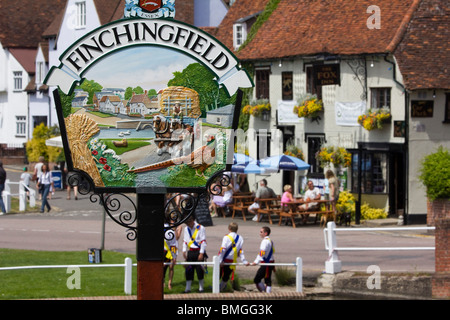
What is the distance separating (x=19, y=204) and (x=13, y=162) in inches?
870

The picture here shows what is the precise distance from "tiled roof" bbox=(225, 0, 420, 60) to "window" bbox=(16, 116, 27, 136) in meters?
25.0

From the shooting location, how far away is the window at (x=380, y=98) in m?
30.9

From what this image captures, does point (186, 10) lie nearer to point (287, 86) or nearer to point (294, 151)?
point (287, 86)

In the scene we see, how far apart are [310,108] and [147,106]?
23.8 m

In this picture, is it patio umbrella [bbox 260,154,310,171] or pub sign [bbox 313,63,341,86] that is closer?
patio umbrella [bbox 260,154,310,171]

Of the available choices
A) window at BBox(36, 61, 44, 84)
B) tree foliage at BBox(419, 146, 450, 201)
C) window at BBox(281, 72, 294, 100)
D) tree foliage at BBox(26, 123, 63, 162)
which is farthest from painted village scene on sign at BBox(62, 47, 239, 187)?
window at BBox(36, 61, 44, 84)

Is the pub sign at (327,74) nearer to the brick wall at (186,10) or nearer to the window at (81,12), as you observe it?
the brick wall at (186,10)

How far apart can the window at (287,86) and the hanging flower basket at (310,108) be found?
1.07 metres

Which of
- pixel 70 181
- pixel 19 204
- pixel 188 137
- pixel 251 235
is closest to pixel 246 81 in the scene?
pixel 188 137

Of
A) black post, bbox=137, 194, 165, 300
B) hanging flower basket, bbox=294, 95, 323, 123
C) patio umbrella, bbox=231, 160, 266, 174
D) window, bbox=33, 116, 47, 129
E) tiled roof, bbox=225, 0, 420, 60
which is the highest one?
tiled roof, bbox=225, 0, 420, 60

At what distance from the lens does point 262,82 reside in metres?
36.5

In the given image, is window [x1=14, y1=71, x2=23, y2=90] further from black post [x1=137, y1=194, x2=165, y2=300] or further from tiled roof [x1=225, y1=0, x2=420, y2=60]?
black post [x1=137, y1=194, x2=165, y2=300]

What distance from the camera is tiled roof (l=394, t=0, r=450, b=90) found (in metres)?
29.1

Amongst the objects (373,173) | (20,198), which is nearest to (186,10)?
(20,198)
